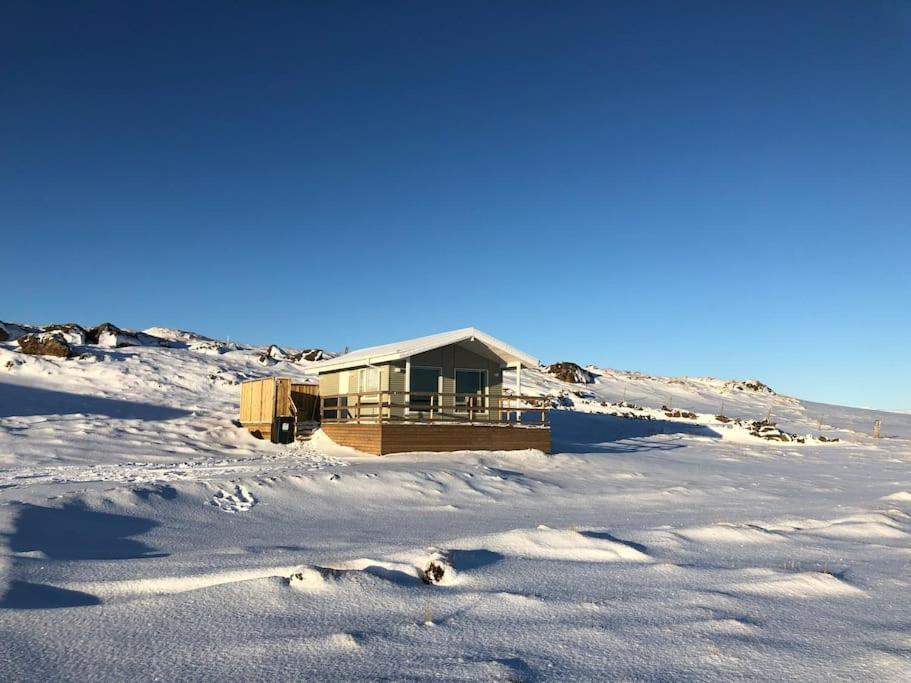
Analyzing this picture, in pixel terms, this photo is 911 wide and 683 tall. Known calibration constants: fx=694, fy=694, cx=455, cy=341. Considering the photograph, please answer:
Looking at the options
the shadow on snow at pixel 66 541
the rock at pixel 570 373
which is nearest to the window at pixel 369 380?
the shadow on snow at pixel 66 541

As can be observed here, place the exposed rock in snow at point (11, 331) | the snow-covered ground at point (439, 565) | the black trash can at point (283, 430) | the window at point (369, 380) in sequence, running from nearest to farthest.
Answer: the snow-covered ground at point (439, 565) < the window at point (369, 380) < the black trash can at point (283, 430) < the exposed rock in snow at point (11, 331)

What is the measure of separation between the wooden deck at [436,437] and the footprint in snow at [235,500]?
289 inches

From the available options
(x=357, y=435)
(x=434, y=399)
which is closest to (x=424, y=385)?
(x=434, y=399)

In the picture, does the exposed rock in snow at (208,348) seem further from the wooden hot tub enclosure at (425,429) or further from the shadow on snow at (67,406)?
the wooden hot tub enclosure at (425,429)

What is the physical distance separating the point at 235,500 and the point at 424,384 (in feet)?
36.5

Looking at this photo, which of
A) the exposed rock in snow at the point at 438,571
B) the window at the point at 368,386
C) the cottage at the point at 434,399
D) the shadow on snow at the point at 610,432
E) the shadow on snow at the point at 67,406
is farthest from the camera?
the shadow on snow at the point at 610,432

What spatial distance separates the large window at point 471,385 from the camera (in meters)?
23.7

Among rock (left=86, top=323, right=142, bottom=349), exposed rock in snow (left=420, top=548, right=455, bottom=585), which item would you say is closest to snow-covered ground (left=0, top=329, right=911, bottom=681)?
exposed rock in snow (left=420, top=548, right=455, bottom=585)

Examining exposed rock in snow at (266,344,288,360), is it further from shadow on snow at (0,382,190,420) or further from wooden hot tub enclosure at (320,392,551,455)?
wooden hot tub enclosure at (320,392,551,455)

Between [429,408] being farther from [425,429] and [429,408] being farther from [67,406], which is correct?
[67,406]

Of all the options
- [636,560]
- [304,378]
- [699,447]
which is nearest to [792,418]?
[699,447]

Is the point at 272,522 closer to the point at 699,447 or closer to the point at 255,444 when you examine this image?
the point at 255,444

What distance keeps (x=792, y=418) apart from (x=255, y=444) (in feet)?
124

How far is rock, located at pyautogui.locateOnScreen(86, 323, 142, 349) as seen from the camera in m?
36.9
